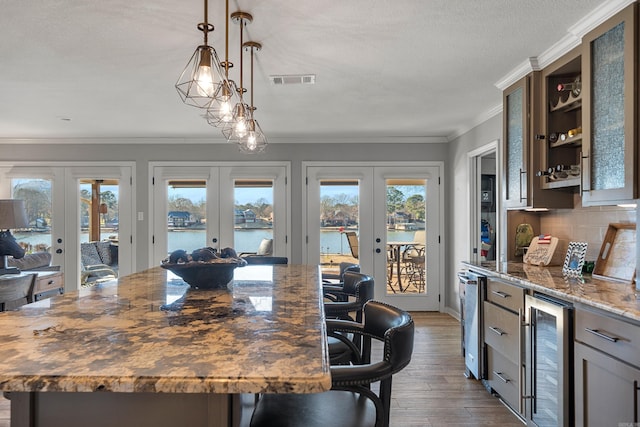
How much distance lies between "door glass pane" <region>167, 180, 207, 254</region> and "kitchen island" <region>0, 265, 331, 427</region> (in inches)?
166

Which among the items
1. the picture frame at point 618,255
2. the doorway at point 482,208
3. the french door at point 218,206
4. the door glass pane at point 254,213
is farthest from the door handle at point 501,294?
the door glass pane at point 254,213

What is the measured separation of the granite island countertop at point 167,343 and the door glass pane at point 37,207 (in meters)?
4.71

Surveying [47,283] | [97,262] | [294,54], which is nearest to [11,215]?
[47,283]

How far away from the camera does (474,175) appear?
15.4 ft

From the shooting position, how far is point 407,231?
5.51 meters

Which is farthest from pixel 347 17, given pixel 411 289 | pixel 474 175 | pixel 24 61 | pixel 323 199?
pixel 411 289

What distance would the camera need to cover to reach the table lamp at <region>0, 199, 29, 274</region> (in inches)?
146

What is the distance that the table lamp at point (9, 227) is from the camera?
3699mm

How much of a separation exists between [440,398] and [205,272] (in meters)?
2.01

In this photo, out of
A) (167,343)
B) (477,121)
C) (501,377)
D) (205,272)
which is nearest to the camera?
(167,343)

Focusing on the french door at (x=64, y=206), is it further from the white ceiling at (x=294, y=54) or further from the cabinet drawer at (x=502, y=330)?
the cabinet drawer at (x=502, y=330)

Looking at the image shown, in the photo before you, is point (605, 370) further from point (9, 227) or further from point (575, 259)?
point (9, 227)

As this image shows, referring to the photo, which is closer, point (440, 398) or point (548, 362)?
point (548, 362)

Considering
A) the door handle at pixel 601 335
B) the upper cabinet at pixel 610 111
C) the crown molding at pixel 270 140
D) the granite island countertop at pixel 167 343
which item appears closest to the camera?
the granite island countertop at pixel 167 343
